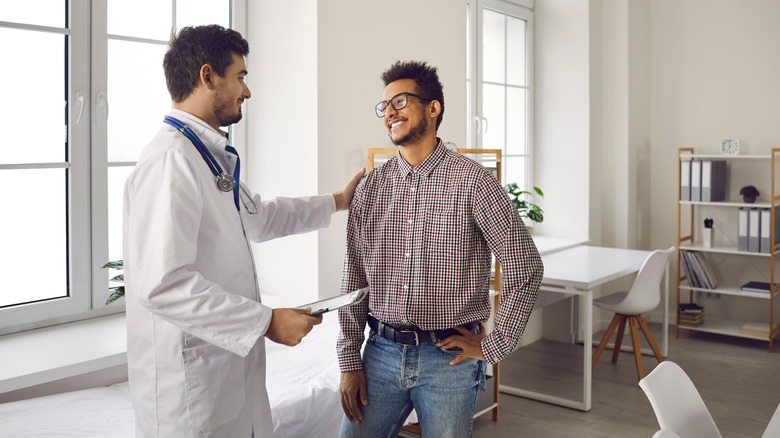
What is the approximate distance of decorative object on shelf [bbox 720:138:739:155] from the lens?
525 cm

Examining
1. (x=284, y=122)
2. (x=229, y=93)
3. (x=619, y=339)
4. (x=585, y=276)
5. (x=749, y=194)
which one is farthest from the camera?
(x=749, y=194)

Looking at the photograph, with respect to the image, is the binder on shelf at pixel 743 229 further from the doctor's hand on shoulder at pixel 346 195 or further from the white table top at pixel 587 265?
the doctor's hand on shoulder at pixel 346 195

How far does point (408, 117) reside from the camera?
1.90 metres

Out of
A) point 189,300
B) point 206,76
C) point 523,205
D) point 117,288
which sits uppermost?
point 206,76

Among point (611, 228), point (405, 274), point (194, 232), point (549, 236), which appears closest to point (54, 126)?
point (194, 232)

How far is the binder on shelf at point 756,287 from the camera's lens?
5.13 metres

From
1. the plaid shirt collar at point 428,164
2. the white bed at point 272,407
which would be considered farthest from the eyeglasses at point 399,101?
the white bed at point 272,407

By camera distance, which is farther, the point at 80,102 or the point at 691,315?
the point at 691,315

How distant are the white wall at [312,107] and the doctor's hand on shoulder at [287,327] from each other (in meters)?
1.66

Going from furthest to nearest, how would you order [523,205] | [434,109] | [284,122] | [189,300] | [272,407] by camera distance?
[523,205]
[284,122]
[272,407]
[434,109]
[189,300]

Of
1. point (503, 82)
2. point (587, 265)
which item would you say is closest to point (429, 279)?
point (587, 265)

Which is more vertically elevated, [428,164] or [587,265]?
[428,164]

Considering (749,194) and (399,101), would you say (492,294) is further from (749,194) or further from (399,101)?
(749,194)

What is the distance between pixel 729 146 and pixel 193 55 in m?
4.57
